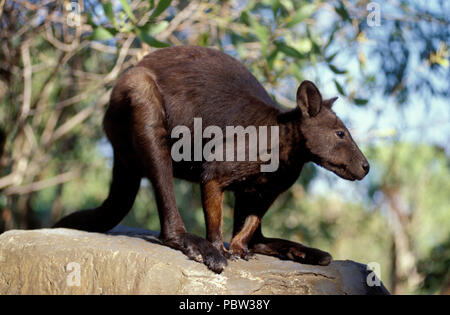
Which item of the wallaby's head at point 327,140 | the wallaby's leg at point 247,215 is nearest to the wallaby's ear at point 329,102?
the wallaby's head at point 327,140

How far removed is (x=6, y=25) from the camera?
19.6 ft

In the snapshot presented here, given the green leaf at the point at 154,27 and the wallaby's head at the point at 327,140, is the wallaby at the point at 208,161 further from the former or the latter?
the green leaf at the point at 154,27

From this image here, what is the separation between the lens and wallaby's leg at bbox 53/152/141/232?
4426 millimetres

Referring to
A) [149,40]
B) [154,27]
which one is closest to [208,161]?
[149,40]

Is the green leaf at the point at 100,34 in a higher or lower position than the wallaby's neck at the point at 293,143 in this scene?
higher

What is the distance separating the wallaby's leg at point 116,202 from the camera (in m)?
4.43

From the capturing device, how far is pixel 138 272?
10.9 ft

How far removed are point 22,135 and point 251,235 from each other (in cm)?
446

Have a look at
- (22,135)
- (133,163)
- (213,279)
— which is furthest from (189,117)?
(22,135)

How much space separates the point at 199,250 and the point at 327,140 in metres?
1.18

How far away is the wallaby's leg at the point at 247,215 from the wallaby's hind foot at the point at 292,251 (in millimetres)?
132

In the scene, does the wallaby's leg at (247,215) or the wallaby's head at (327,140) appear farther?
the wallaby's leg at (247,215)

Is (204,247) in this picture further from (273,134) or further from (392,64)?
(392,64)

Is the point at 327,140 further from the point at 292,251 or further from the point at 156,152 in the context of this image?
the point at 156,152
